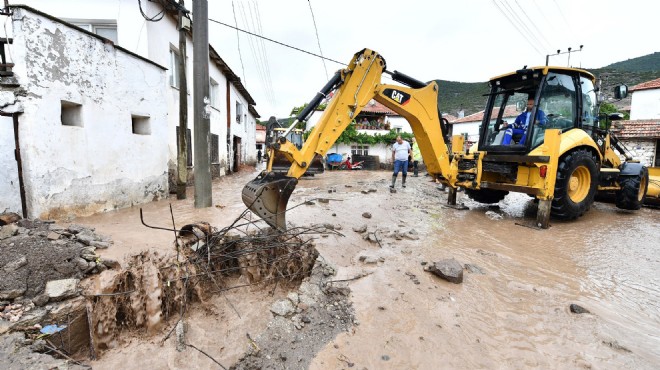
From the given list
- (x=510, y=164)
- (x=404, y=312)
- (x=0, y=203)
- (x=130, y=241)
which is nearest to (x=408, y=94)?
(x=510, y=164)

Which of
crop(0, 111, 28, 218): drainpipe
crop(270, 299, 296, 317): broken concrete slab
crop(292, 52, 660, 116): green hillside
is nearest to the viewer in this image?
crop(270, 299, 296, 317): broken concrete slab

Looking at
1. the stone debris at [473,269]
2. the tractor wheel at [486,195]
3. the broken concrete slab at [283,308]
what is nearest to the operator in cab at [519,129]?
the tractor wheel at [486,195]

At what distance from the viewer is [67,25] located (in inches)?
177

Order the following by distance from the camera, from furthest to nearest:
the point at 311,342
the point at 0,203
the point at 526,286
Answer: the point at 0,203, the point at 526,286, the point at 311,342

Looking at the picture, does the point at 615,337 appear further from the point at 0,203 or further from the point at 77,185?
the point at 0,203

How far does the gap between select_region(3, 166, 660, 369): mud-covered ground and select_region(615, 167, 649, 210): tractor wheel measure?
2385mm

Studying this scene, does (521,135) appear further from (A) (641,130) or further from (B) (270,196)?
(A) (641,130)

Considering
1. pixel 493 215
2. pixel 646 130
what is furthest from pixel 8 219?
pixel 646 130

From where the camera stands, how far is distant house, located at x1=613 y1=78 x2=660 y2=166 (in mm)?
15163

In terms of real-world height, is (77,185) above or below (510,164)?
below

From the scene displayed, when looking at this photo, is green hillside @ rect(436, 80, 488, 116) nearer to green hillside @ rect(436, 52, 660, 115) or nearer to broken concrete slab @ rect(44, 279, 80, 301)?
green hillside @ rect(436, 52, 660, 115)

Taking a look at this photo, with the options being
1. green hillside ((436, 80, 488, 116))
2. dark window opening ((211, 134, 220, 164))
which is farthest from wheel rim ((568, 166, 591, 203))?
green hillside ((436, 80, 488, 116))

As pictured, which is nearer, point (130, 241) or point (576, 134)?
point (130, 241)

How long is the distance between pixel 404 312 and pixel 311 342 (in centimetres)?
83
